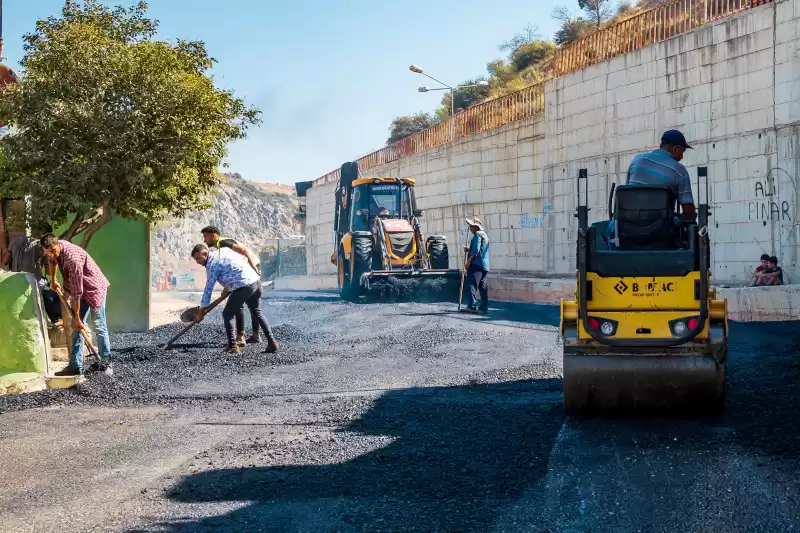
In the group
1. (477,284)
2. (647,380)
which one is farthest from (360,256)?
(647,380)

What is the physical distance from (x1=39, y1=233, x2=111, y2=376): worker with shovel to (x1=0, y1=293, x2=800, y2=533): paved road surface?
1.25ft

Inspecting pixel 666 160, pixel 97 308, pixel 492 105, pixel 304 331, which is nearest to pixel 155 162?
pixel 97 308

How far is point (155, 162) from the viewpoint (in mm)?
12734

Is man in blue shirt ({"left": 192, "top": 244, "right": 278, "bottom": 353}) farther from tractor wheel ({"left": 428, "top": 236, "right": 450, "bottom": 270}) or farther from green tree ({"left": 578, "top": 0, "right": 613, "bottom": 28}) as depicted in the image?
green tree ({"left": 578, "top": 0, "right": 613, "bottom": 28})

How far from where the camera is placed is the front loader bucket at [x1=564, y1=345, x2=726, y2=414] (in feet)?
23.3

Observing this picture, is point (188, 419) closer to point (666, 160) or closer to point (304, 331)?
point (666, 160)

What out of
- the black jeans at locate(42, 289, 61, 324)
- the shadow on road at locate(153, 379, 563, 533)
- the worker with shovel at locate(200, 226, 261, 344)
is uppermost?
the worker with shovel at locate(200, 226, 261, 344)

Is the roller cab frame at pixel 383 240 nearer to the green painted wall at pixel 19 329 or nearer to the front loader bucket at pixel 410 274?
the front loader bucket at pixel 410 274

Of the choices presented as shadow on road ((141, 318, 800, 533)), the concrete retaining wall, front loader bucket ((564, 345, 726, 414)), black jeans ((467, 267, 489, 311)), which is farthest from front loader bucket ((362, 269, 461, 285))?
front loader bucket ((564, 345, 726, 414))

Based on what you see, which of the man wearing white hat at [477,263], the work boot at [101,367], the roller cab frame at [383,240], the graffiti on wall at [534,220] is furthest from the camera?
the graffiti on wall at [534,220]

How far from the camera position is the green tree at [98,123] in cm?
1249

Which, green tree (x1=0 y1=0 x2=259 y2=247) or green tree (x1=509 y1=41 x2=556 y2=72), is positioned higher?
green tree (x1=509 y1=41 x2=556 y2=72)

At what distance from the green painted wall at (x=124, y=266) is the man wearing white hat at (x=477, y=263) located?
548 centimetres

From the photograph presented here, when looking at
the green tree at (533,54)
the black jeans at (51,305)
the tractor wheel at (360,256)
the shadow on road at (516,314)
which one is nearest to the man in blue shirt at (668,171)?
the shadow on road at (516,314)
